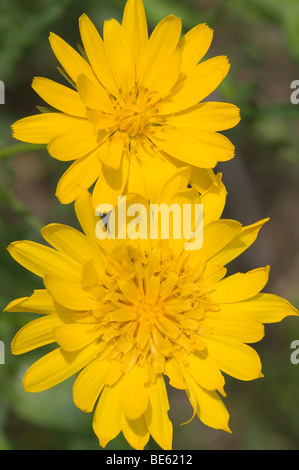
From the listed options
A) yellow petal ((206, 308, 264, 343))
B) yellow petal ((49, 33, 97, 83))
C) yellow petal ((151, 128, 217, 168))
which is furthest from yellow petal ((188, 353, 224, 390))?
yellow petal ((49, 33, 97, 83))

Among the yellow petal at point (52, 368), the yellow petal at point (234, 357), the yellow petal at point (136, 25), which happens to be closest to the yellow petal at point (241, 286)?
the yellow petal at point (234, 357)

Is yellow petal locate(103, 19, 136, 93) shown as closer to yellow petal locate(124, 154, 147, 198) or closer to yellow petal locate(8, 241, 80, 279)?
yellow petal locate(124, 154, 147, 198)

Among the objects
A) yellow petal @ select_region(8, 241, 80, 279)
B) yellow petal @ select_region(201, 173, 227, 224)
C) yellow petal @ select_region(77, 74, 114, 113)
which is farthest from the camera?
yellow petal @ select_region(201, 173, 227, 224)

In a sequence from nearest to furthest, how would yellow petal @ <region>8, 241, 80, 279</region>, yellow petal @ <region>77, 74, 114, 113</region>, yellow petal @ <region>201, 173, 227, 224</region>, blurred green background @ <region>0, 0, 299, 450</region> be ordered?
1. yellow petal @ <region>77, 74, 114, 113</region>
2. yellow petal @ <region>8, 241, 80, 279</region>
3. yellow petal @ <region>201, 173, 227, 224</region>
4. blurred green background @ <region>0, 0, 299, 450</region>

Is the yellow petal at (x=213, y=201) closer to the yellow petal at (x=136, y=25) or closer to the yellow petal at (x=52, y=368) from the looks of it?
the yellow petal at (x=136, y=25)

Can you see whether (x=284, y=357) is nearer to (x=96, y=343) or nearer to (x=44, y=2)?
(x=96, y=343)

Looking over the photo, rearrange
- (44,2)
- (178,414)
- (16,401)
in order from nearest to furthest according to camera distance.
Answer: (16,401)
(44,2)
(178,414)

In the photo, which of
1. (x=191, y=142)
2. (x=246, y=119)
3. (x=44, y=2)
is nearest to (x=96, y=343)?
(x=191, y=142)

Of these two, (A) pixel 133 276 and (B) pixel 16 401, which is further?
(B) pixel 16 401
